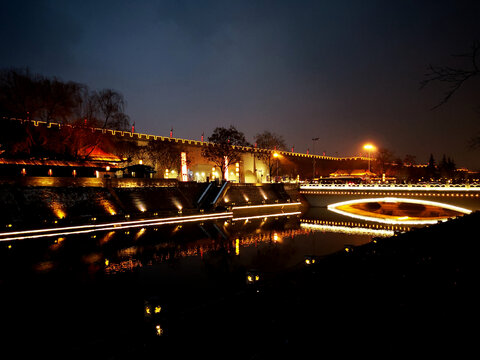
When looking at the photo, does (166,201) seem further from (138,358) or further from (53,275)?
(138,358)

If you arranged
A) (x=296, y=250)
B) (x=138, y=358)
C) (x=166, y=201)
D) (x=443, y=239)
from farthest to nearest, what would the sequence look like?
(x=166, y=201) → (x=296, y=250) → (x=443, y=239) → (x=138, y=358)

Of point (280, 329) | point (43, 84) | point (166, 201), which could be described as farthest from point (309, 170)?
point (280, 329)

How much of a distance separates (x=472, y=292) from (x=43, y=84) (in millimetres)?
37451

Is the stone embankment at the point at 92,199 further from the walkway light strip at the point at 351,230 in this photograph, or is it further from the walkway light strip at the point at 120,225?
the walkway light strip at the point at 351,230

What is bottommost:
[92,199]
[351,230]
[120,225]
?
[351,230]

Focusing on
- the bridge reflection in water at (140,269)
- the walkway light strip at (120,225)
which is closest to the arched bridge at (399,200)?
the bridge reflection in water at (140,269)

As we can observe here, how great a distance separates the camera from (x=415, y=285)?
195 inches

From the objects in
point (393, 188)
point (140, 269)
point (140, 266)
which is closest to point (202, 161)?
point (393, 188)

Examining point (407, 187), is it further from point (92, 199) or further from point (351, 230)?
point (92, 199)

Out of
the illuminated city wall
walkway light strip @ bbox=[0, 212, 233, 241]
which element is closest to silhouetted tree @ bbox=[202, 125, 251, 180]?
the illuminated city wall

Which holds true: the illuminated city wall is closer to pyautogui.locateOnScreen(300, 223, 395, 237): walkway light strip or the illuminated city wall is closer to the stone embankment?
the stone embankment

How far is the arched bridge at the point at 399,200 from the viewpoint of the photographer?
30.3 m

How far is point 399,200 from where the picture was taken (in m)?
34.3

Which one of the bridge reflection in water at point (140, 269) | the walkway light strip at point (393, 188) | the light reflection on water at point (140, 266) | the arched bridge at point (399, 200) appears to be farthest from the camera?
the arched bridge at point (399, 200)
